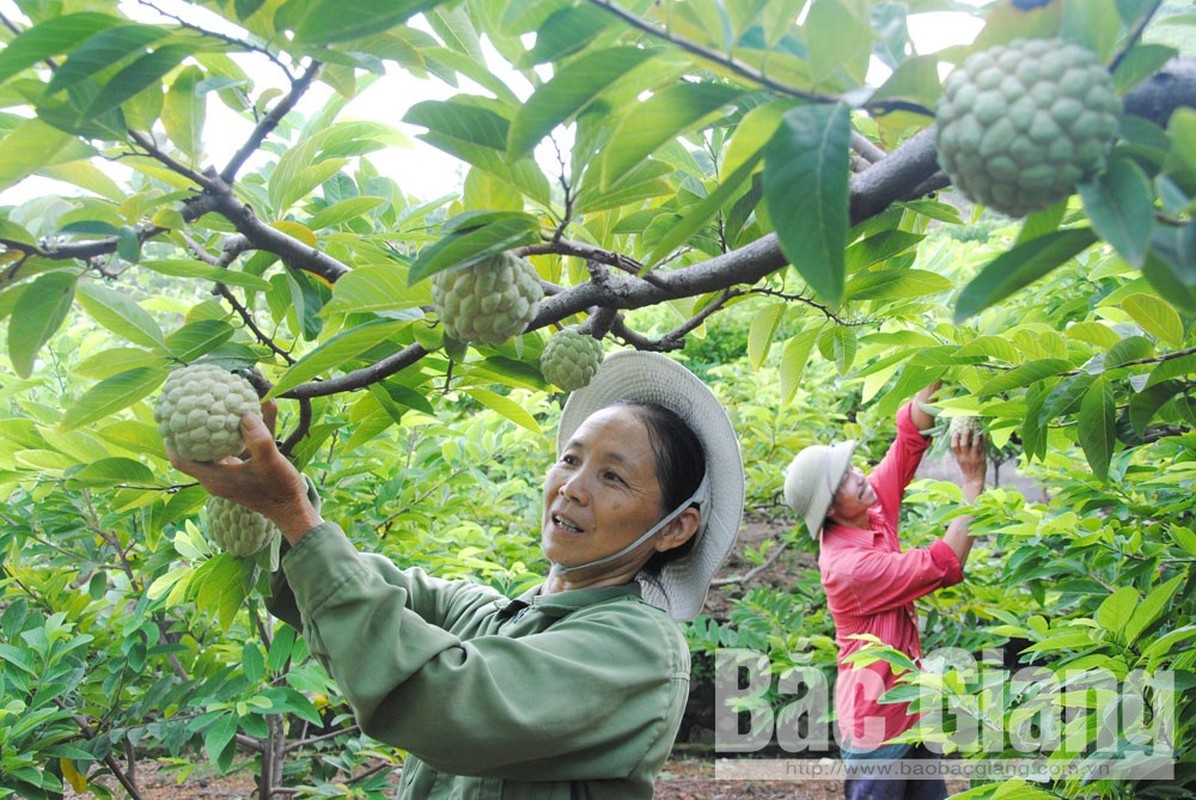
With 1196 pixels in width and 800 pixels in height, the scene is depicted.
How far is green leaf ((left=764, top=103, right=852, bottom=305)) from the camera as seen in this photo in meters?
0.71

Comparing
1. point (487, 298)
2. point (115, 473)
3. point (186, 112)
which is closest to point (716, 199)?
point (487, 298)

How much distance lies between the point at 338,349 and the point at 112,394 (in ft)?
1.20

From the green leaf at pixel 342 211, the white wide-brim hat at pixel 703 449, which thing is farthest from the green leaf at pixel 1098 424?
the green leaf at pixel 342 211

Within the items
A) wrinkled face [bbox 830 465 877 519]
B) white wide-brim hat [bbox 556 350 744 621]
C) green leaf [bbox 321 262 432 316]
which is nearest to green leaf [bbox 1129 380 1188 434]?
white wide-brim hat [bbox 556 350 744 621]

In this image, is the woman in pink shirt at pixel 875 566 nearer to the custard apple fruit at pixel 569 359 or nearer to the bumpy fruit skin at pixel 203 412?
the custard apple fruit at pixel 569 359

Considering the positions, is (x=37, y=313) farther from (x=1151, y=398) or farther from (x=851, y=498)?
(x=851, y=498)

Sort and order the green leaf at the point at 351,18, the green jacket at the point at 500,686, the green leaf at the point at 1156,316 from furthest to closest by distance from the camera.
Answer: the green leaf at the point at 1156,316 < the green jacket at the point at 500,686 < the green leaf at the point at 351,18

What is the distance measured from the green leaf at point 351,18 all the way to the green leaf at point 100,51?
0.80 feet

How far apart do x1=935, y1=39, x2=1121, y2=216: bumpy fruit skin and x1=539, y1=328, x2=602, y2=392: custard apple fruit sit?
2.50 ft

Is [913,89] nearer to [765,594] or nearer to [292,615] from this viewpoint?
[292,615]

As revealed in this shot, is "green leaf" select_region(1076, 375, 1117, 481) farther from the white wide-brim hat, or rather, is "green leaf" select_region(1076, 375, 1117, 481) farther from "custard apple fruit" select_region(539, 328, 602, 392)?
"custard apple fruit" select_region(539, 328, 602, 392)

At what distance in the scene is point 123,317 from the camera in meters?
1.37

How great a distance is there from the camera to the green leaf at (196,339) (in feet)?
4.52

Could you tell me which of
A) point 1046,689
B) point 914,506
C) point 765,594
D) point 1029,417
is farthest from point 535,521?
point 1029,417
